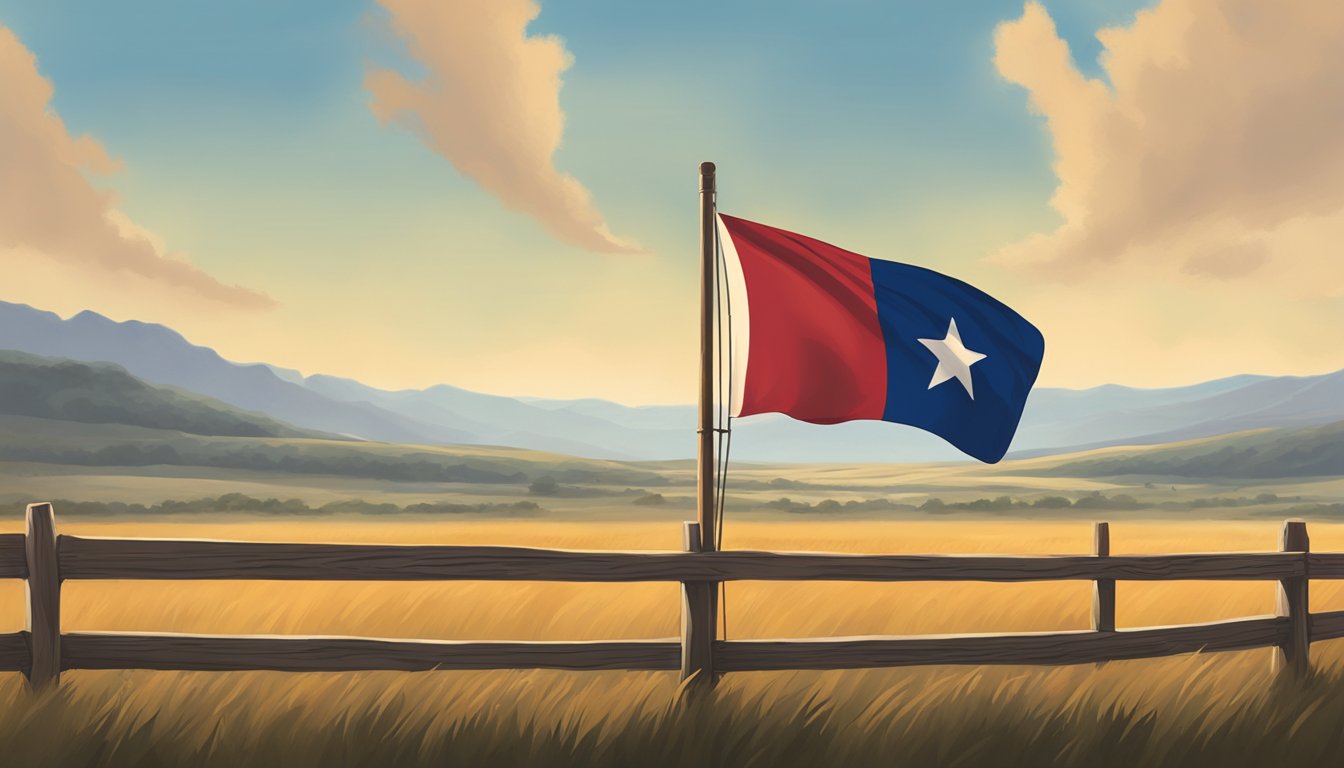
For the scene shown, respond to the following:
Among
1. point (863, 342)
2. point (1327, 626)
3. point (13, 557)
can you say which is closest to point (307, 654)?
point (13, 557)

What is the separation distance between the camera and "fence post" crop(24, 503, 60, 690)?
704cm

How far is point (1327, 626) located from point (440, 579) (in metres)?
7.44

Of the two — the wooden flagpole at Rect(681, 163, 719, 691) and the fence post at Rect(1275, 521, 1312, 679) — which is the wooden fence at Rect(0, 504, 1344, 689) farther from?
the fence post at Rect(1275, 521, 1312, 679)

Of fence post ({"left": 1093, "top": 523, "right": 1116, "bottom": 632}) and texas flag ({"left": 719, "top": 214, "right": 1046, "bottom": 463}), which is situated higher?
texas flag ({"left": 719, "top": 214, "right": 1046, "bottom": 463})

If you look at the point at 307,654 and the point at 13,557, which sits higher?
the point at 13,557

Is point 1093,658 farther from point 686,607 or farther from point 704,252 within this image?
point 704,252

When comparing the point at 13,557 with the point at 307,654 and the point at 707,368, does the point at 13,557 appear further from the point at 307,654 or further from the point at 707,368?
the point at 707,368

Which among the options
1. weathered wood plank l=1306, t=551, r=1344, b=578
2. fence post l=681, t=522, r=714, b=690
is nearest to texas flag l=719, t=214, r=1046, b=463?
fence post l=681, t=522, r=714, b=690

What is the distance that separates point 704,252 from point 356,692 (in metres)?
3.47

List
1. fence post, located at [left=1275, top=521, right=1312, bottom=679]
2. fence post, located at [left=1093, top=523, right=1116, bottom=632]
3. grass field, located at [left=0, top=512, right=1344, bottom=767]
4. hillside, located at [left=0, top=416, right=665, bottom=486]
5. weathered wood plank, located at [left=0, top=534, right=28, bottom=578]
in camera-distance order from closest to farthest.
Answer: grass field, located at [left=0, top=512, right=1344, bottom=767] → weathered wood plank, located at [left=0, top=534, right=28, bottom=578] → fence post, located at [left=1093, top=523, right=1116, bottom=632] → fence post, located at [left=1275, top=521, right=1312, bottom=679] → hillside, located at [left=0, top=416, right=665, bottom=486]

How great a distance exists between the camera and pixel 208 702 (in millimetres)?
7125

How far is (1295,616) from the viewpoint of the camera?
941 cm

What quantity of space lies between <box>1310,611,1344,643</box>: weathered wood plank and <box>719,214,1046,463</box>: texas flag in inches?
151

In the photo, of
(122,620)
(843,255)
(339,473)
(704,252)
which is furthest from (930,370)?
(339,473)
